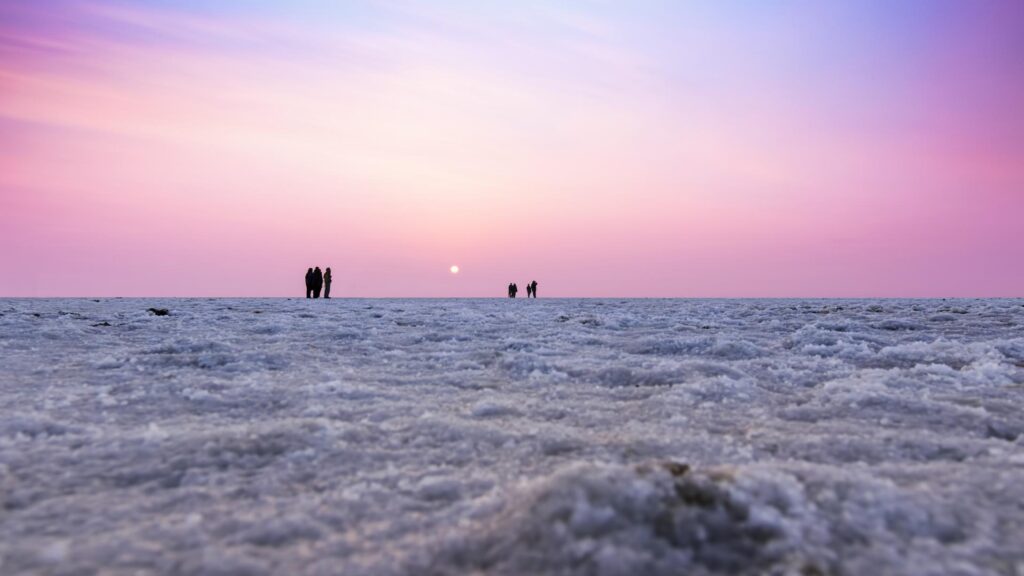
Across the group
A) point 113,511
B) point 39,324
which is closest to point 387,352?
point 113,511

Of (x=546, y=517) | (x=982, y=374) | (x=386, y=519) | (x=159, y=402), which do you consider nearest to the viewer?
(x=546, y=517)

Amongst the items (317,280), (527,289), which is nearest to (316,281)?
(317,280)

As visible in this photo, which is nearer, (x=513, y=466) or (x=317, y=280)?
(x=513, y=466)

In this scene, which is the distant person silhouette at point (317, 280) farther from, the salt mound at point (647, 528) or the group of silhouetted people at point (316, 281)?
the salt mound at point (647, 528)

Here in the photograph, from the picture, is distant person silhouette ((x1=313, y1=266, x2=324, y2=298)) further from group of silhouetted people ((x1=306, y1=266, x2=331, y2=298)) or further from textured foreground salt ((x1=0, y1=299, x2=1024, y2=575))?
textured foreground salt ((x1=0, y1=299, x2=1024, y2=575))

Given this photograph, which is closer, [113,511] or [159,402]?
[113,511]

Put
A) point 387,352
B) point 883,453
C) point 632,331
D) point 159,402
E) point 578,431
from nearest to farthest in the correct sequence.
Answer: point 883,453
point 578,431
point 159,402
point 387,352
point 632,331

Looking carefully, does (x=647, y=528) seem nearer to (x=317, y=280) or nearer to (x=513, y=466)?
(x=513, y=466)

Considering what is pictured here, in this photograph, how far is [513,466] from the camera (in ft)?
13.6

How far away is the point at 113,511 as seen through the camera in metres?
3.41

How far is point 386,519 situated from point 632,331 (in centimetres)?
1130

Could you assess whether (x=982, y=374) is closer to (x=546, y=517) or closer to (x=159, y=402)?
(x=546, y=517)

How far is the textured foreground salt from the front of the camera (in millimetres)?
2818

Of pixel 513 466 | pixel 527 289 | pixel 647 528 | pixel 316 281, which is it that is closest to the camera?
pixel 647 528
